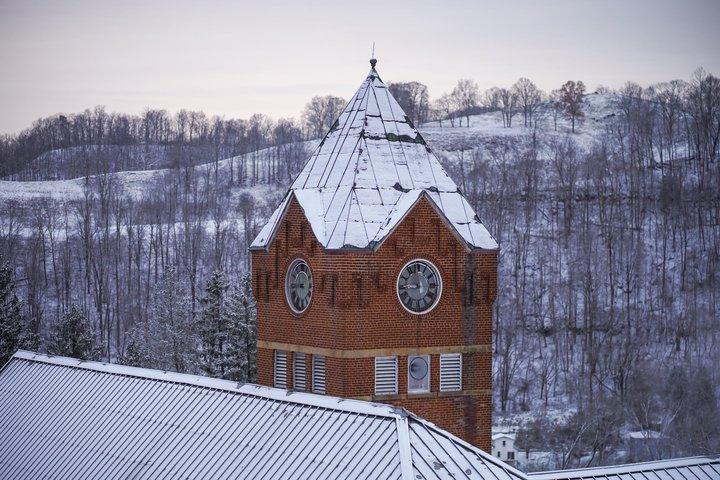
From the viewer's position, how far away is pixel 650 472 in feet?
50.8

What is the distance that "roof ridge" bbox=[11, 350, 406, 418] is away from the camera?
13656 mm

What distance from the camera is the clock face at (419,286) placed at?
1881 centimetres

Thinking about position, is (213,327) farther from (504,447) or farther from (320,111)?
(320,111)

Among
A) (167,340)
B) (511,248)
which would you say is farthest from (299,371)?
(511,248)

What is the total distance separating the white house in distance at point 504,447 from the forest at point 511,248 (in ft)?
3.80

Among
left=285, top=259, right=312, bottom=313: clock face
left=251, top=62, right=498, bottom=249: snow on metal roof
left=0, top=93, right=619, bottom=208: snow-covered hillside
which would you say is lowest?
left=285, top=259, right=312, bottom=313: clock face

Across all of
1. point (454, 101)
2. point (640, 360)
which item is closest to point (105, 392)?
point (640, 360)

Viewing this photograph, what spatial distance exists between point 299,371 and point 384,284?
8.76 ft

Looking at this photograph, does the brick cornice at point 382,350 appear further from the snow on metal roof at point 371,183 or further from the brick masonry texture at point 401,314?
the snow on metal roof at point 371,183

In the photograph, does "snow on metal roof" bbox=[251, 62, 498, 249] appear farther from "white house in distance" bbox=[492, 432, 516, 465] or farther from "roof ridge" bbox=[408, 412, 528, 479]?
"white house in distance" bbox=[492, 432, 516, 465]

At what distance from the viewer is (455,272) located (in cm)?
1916

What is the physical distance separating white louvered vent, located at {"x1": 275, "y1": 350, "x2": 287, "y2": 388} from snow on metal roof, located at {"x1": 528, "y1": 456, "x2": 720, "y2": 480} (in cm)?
618

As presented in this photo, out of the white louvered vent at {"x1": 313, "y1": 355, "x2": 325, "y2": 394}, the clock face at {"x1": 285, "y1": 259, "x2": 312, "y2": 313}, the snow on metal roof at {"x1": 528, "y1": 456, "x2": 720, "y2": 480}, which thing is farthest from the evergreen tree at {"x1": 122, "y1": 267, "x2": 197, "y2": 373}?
the snow on metal roof at {"x1": 528, "y1": 456, "x2": 720, "y2": 480}

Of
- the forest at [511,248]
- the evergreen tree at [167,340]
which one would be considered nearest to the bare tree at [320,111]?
the forest at [511,248]
